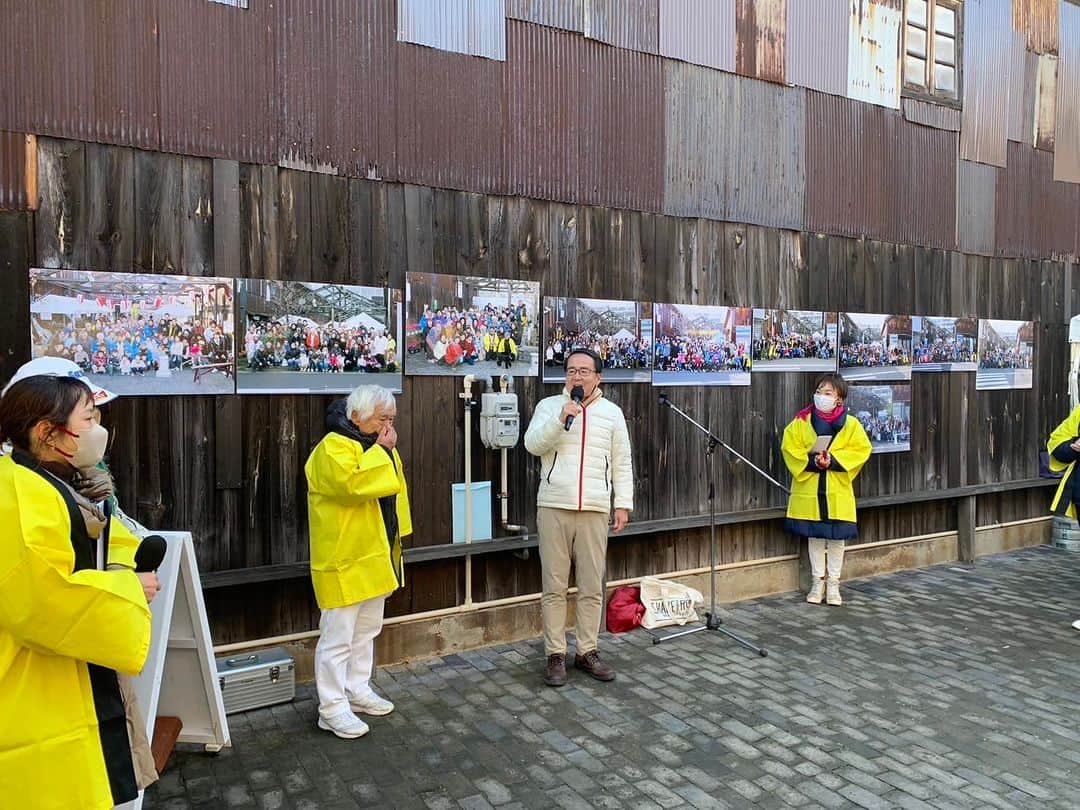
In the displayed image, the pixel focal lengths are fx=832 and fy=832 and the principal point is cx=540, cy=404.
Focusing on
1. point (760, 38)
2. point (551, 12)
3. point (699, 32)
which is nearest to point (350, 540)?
point (551, 12)

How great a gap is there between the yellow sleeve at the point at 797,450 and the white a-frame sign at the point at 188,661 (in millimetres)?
4764

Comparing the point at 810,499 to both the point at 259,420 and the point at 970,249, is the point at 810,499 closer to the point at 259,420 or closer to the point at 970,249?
the point at 970,249

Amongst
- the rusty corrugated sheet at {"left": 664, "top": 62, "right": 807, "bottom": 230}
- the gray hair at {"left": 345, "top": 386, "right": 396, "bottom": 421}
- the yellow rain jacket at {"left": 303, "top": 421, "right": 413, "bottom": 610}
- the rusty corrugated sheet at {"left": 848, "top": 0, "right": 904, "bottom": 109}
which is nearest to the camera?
the yellow rain jacket at {"left": 303, "top": 421, "right": 413, "bottom": 610}

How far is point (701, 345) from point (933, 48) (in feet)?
13.6

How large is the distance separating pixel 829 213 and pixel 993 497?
3.96 meters

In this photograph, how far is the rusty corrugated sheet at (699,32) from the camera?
20.7 ft

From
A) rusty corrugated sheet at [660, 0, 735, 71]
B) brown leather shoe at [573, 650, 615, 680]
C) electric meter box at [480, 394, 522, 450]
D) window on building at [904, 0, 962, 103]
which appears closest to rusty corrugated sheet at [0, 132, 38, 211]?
electric meter box at [480, 394, 522, 450]

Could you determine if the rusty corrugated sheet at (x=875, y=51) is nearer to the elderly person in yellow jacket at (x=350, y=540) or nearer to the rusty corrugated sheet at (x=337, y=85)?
the rusty corrugated sheet at (x=337, y=85)

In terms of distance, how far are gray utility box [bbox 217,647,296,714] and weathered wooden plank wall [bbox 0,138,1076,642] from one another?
26 cm

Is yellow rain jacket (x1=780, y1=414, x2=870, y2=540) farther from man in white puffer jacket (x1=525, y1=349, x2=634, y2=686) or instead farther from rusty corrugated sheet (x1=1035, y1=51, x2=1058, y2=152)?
rusty corrugated sheet (x1=1035, y1=51, x2=1058, y2=152)

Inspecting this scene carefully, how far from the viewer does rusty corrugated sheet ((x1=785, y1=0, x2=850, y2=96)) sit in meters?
7.04

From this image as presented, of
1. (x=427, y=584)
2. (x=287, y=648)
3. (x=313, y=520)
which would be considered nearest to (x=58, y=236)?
(x=313, y=520)

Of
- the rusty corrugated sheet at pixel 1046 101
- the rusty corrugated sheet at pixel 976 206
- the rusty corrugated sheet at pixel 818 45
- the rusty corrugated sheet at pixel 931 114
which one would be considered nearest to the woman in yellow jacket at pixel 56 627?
the rusty corrugated sheet at pixel 818 45

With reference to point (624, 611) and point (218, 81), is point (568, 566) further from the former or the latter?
point (218, 81)
